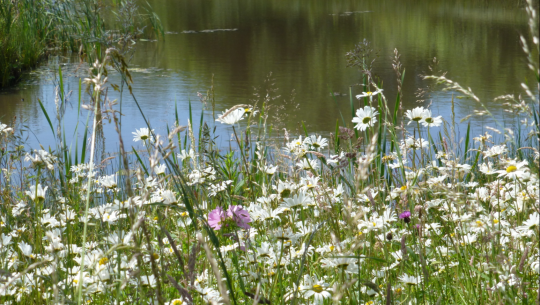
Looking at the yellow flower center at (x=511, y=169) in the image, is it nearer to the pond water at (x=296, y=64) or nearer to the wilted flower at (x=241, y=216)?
the pond water at (x=296, y=64)

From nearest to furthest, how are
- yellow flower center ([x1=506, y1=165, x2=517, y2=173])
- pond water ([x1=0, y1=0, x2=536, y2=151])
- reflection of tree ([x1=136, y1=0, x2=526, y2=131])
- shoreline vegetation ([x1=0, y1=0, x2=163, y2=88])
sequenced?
yellow flower center ([x1=506, y1=165, x2=517, y2=173]) → pond water ([x1=0, y1=0, x2=536, y2=151]) → shoreline vegetation ([x1=0, y1=0, x2=163, y2=88]) → reflection of tree ([x1=136, y1=0, x2=526, y2=131])

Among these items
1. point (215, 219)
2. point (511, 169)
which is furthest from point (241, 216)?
point (511, 169)

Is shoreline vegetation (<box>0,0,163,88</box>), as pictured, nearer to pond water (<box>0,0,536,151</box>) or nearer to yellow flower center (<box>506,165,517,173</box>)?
pond water (<box>0,0,536,151</box>)

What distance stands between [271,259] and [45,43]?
6.94 metres

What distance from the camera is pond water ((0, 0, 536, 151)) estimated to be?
4.77 meters

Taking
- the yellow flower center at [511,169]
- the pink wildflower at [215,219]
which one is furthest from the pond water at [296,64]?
the pink wildflower at [215,219]

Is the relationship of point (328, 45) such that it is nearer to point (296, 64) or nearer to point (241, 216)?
point (296, 64)

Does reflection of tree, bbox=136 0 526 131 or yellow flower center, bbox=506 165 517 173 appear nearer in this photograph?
yellow flower center, bbox=506 165 517 173

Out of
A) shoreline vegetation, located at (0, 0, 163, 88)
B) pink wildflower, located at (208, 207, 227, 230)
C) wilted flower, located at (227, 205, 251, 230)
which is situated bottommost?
pink wildflower, located at (208, 207, 227, 230)

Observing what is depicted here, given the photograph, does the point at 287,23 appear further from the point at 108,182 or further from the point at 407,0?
the point at 108,182

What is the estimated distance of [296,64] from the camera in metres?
7.51

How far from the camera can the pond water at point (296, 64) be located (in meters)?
4.77

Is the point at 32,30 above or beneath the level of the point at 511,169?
above

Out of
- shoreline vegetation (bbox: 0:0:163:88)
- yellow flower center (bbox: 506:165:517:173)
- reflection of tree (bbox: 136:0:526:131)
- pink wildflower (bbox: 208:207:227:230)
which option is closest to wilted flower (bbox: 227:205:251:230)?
pink wildflower (bbox: 208:207:227:230)
